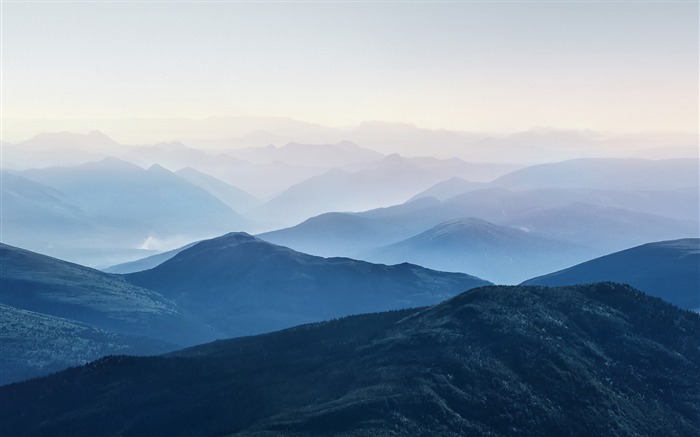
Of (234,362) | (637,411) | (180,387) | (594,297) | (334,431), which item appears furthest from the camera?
(594,297)

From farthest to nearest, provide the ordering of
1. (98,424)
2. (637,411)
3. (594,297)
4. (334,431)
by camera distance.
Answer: (594,297)
(98,424)
(637,411)
(334,431)

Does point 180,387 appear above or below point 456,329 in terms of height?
below

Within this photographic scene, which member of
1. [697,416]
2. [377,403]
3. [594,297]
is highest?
[594,297]

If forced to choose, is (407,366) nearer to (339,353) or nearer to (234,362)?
(339,353)

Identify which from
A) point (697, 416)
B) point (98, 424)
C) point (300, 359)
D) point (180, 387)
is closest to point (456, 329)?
point (300, 359)

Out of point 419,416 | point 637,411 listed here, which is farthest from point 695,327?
point 419,416

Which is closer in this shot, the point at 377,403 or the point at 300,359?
the point at 377,403

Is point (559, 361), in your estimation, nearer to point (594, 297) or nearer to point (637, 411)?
point (637, 411)
